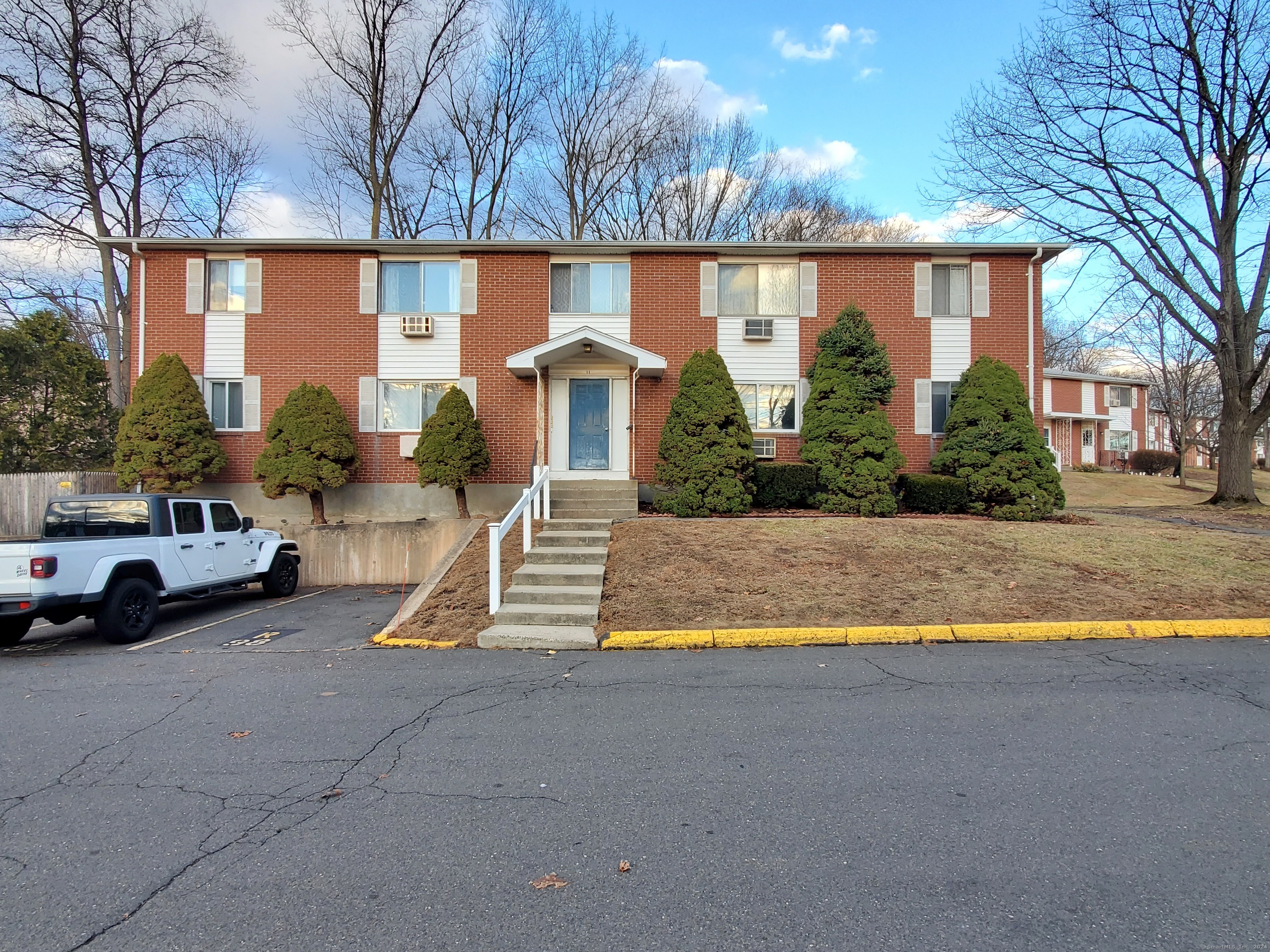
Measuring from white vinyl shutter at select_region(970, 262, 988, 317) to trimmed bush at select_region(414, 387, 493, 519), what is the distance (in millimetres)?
11538

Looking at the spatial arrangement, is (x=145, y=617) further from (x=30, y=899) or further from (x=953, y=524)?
Answer: (x=953, y=524)

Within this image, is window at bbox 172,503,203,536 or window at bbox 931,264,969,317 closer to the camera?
window at bbox 172,503,203,536

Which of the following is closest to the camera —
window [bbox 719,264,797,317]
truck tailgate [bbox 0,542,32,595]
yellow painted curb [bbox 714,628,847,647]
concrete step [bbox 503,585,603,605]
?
truck tailgate [bbox 0,542,32,595]

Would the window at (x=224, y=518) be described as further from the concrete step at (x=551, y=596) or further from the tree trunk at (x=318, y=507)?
the concrete step at (x=551, y=596)

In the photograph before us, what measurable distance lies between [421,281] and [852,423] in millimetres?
10035

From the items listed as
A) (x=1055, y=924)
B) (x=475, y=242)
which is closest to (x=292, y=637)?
(x=1055, y=924)

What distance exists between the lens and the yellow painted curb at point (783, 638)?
676 centimetres

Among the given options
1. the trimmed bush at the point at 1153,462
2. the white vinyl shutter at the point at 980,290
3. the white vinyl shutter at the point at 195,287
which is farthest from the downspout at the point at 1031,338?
→ the trimmed bush at the point at 1153,462

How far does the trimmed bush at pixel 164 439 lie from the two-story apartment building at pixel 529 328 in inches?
30.0

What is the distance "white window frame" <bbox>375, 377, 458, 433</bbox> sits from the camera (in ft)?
48.7

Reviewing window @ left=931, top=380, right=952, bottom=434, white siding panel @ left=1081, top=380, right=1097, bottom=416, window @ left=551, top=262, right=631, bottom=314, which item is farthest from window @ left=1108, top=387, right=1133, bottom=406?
window @ left=551, top=262, right=631, bottom=314

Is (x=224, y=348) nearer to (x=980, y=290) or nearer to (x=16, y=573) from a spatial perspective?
(x=16, y=573)

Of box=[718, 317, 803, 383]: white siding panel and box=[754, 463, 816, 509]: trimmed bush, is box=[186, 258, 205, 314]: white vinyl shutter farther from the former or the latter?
box=[754, 463, 816, 509]: trimmed bush

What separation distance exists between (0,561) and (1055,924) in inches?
358
